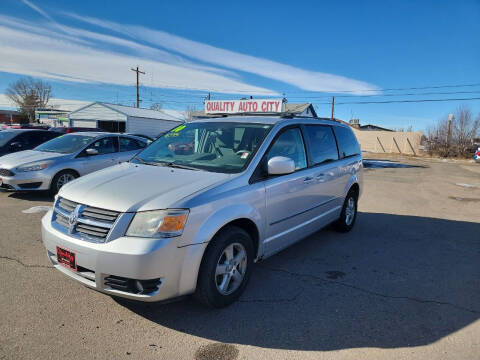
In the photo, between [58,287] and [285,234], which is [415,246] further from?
[58,287]

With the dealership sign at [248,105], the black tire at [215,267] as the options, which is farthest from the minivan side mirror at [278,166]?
the dealership sign at [248,105]

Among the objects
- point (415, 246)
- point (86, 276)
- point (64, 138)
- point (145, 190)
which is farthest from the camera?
point (64, 138)

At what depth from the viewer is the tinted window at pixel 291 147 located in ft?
12.4

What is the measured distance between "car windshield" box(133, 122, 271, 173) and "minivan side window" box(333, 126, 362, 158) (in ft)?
6.56

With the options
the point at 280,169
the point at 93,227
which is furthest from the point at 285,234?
the point at 93,227

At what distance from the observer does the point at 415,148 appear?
3631 cm

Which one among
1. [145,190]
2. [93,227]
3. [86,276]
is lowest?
[86,276]

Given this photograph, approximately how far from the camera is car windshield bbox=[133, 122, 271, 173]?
355cm

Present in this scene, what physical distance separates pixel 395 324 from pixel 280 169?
173cm

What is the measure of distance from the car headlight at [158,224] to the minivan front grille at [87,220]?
0.18 m

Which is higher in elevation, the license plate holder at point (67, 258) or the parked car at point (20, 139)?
the parked car at point (20, 139)

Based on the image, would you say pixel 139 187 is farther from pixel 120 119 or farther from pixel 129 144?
pixel 120 119

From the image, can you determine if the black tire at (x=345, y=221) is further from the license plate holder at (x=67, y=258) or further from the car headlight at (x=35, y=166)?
the car headlight at (x=35, y=166)

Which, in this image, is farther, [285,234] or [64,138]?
[64,138]
